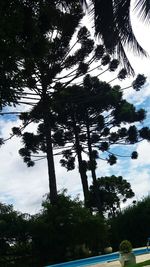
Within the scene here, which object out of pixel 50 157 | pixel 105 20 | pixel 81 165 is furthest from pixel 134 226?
pixel 105 20

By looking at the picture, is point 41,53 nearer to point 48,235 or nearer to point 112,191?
point 48,235

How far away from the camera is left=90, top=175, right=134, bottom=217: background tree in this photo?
165 ft

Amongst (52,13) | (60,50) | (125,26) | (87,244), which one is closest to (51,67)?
(60,50)

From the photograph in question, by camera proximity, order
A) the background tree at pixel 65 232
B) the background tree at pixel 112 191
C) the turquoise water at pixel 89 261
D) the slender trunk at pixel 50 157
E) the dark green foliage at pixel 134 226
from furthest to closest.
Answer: the background tree at pixel 112 191 → the dark green foliage at pixel 134 226 → the slender trunk at pixel 50 157 → the background tree at pixel 65 232 → the turquoise water at pixel 89 261

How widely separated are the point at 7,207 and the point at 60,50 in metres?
7.94

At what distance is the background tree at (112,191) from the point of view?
50.3 metres

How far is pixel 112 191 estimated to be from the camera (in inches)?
2023

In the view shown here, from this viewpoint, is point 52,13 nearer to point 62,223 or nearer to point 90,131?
point 62,223

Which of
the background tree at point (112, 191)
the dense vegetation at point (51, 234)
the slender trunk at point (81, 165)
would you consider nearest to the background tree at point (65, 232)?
the dense vegetation at point (51, 234)

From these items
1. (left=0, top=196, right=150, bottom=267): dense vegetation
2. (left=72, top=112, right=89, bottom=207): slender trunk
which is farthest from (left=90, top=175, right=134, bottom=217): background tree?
(left=0, top=196, right=150, bottom=267): dense vegetation

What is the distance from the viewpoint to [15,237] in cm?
2092

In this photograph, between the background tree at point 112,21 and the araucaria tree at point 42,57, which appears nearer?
the araucaria tree at point 42,57

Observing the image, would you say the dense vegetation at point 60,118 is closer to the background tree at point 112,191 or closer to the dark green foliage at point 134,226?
the dark green foliage at point 134,226

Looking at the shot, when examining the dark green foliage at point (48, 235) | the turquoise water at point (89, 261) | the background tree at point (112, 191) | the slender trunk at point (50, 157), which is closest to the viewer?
the turquoise water at point (89, 261)
